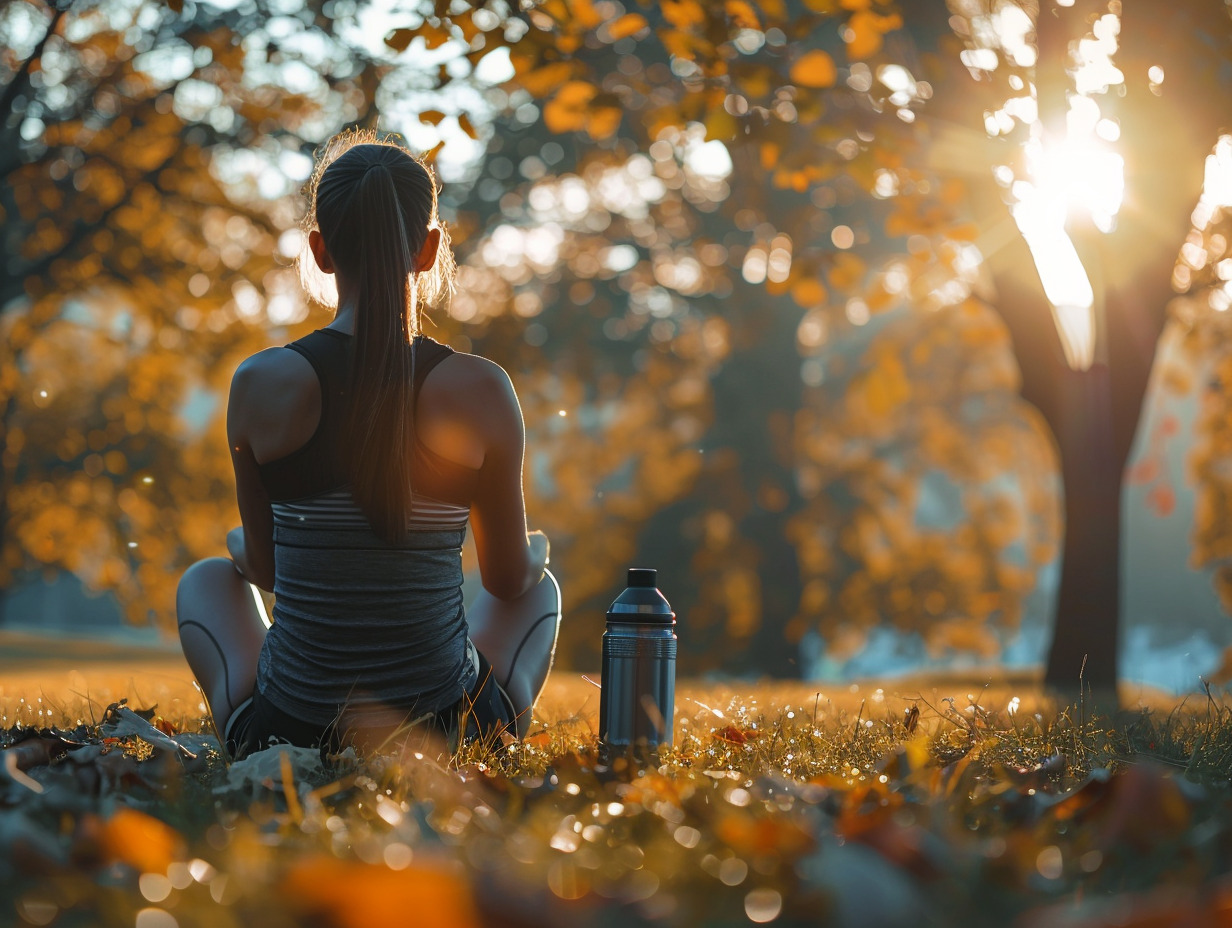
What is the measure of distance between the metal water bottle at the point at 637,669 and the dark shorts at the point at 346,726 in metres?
0.32

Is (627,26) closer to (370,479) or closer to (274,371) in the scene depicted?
(274,371)

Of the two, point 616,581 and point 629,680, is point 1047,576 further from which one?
point 629,680

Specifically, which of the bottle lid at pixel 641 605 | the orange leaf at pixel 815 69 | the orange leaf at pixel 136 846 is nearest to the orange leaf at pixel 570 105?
the orange leaf at pixel 815 69

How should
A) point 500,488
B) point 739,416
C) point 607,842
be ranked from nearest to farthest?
point 607,842 < point 500,488 < point 739,416

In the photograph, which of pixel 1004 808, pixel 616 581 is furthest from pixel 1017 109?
pixel 616 581

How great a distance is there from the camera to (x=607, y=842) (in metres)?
1.62

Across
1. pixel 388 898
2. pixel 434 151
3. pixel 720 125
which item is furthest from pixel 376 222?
pixel 720 125

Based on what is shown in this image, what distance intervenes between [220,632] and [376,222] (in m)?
1.29

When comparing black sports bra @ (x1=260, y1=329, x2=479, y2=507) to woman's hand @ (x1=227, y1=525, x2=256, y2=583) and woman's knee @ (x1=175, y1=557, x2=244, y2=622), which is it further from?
woman's knee @ (x1=175, y1=557, x2=244, y2=622)

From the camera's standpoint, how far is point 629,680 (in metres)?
2.95

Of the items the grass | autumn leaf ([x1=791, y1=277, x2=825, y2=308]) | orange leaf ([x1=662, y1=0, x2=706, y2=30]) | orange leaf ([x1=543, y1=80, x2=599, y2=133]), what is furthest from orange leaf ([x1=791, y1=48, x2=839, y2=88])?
the grass

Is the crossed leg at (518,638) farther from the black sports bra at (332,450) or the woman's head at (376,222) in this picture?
the woman's head at (376,222)

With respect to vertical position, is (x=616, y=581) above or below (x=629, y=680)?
below

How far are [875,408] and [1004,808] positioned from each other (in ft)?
18.0
